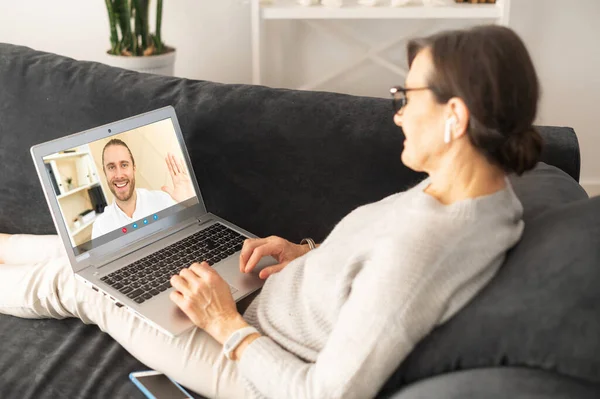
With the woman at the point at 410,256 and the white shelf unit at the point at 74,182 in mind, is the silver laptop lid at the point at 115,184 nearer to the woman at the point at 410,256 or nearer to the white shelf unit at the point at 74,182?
the white shelf unit at the point at 74,182

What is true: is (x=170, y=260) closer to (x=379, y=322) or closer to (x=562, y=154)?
(x=379, y=322)

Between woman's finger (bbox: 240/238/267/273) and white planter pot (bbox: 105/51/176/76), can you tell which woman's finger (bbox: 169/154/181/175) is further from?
white planter pot (bbox: 105/51/176/76)

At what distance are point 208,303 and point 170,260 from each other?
25 cm

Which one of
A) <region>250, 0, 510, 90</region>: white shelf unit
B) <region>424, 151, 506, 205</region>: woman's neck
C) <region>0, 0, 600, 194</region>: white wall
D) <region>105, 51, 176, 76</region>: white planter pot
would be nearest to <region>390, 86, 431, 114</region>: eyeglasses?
<region>424, 151, 506, 205</region>: woman's neck

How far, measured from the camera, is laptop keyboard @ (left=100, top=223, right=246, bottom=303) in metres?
1.31

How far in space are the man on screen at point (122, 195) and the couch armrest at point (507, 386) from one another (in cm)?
76

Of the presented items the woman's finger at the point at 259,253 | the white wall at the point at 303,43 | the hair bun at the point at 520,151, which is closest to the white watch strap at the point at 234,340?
the woman's finger at the point at 259,253

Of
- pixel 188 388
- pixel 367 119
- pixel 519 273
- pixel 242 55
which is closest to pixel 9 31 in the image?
pixel 242 55

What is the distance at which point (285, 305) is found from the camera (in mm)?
1188

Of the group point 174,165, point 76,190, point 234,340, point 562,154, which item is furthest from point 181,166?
point 562,154

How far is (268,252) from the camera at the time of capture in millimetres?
1371

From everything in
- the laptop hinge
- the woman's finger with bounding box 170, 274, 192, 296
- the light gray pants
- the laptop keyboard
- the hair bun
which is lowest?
the light gray pants

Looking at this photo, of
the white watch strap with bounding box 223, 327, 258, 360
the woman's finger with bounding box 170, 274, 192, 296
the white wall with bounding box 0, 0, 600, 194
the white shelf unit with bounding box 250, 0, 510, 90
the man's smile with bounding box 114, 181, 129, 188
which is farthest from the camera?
the white wall with bounding box 0, 0, 600, 194

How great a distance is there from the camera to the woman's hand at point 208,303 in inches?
45.8
